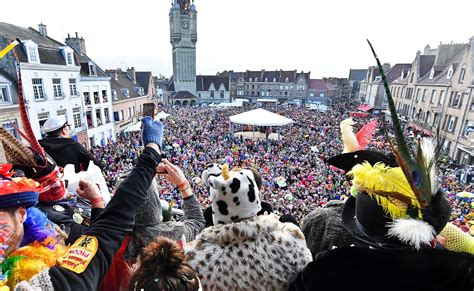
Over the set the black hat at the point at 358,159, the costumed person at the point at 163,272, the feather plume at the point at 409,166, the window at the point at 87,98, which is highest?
the feather plume at the point at 409,166

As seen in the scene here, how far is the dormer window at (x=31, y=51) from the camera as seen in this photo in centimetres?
1495

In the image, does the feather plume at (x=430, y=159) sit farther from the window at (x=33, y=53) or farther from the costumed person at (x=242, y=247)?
the window at (x=33, y=53)

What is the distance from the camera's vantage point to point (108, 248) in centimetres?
126

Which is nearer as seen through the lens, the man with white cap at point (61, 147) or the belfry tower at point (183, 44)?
the man with white cap at point (61, 147)

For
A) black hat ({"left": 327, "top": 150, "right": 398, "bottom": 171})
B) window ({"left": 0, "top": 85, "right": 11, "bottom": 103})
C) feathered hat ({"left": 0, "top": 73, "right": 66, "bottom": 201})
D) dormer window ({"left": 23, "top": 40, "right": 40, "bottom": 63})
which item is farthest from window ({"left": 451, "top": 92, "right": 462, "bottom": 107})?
window ({"left": 0, "top": 85, "right": 11, "bottom": 103})

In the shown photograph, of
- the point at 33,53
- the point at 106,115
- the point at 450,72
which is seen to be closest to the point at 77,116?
the point at 106,115

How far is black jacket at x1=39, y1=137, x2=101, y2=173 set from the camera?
3.64 metres

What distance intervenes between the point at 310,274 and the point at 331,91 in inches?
2727

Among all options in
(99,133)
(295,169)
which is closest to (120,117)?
(99,133)

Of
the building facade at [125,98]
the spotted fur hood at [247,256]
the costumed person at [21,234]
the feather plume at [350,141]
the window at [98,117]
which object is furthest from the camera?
the building facade at [125,98]

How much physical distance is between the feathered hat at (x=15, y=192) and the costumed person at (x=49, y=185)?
11.9 inches

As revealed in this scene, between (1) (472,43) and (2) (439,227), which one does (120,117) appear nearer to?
(2) (439,227)

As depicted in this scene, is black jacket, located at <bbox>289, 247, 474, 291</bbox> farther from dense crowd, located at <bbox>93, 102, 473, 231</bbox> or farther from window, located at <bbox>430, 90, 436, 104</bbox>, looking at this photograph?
window, located at <bbox>430, 90, 436, 104</bbox>

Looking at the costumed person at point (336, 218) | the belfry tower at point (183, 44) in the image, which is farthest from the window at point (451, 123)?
the belfry tower at point (183, 44)
